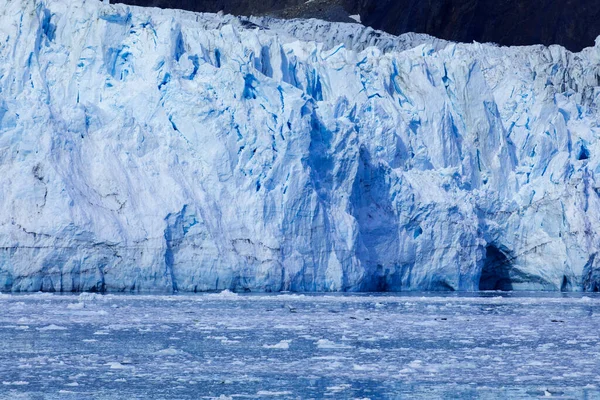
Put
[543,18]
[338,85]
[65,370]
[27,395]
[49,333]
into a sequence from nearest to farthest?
1. [27,395]
2. [65,370]
3. [49,333]
4. [338,85]
5. [543,18]

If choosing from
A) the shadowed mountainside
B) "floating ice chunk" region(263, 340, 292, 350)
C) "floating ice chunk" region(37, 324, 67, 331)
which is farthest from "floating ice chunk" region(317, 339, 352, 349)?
the shadowed mountainside

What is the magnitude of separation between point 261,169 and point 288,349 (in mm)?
7672

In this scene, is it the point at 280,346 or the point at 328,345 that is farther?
the point at 328,345

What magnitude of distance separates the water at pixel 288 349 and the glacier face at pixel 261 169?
1.43 meters

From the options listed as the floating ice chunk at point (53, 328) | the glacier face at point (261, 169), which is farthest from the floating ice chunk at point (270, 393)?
the glacier face at point (261, 169)

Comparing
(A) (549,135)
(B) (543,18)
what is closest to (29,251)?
(A) (549,135)

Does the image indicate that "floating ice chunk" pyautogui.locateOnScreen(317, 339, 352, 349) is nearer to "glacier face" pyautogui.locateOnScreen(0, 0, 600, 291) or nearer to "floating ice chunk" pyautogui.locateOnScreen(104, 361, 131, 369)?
"floating ice chunk" pyautogui.locateOnScreen(104, 361, 131, 369)

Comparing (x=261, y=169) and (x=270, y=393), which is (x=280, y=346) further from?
(x=261, y=169)

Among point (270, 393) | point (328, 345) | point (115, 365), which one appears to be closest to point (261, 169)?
point (328, 345)

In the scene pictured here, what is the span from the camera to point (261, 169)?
18.1m

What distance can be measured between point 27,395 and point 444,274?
42.0 ft

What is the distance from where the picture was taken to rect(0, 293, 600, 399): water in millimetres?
8422

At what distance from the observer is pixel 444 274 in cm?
1984

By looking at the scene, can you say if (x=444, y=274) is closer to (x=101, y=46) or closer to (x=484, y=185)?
(x=484, y=185)
